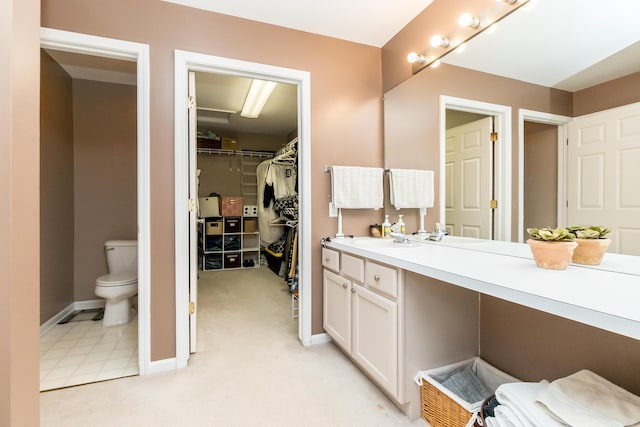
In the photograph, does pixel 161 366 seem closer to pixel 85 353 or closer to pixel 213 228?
pixel 85 353

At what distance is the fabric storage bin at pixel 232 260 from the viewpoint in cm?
496

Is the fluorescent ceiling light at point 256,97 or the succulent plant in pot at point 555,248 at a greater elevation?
the fluorescent ceiling light at point 256,97

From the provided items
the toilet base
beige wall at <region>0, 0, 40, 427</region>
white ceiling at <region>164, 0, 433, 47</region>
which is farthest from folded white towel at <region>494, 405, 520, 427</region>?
the toilet base

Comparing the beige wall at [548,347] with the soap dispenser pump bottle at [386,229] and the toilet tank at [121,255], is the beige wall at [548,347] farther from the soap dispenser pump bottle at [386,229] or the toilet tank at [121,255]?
the toilet tank at [121,255]

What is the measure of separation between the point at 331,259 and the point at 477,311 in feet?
3.10

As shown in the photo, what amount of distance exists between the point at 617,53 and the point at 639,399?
3.93 ft

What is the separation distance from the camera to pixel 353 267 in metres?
1.80

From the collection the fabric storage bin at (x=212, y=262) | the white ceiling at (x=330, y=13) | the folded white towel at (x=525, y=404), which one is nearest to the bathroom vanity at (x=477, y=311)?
the folded white towel at (x=525, y=404)

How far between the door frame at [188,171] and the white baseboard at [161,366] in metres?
0.03

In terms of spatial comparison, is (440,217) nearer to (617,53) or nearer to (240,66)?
(617,53)

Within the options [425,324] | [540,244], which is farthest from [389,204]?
[540,244]

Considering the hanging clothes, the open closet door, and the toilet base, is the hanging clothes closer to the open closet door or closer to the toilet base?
the toilet base

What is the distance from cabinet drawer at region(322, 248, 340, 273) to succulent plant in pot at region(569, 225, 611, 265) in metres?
1.23

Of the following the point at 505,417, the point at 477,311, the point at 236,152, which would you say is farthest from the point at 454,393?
the point at 236,152
